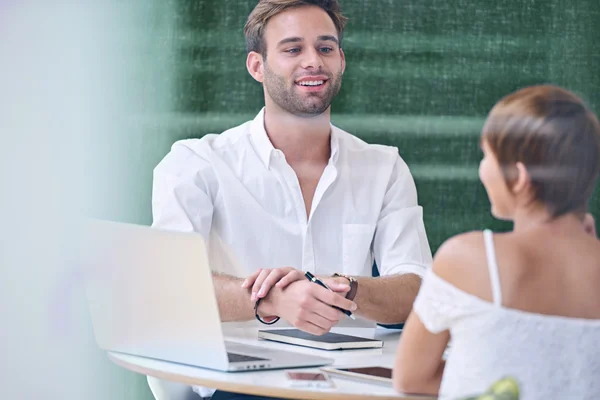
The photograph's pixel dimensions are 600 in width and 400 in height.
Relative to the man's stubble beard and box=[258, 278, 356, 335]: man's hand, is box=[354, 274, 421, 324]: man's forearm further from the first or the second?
the man's stubble beard

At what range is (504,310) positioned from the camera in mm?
1105

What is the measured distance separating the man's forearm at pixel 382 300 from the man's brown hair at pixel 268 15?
827mm

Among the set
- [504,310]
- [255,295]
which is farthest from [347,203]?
[504,310]

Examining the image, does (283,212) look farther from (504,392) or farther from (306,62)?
(504,392)

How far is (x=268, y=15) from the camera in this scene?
2.45 meters

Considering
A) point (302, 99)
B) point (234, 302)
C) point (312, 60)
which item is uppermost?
point (312, 60)

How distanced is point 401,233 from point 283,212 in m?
0.31

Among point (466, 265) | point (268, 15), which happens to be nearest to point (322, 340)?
point (466, 265)

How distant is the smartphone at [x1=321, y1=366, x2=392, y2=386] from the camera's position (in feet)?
4.15

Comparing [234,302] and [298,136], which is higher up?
[298,136]

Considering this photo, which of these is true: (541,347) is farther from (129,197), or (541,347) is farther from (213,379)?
(129,197)

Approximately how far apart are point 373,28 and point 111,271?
1.51 metres

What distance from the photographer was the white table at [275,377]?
3.92 feet

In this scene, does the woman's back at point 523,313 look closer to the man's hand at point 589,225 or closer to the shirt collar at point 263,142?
the man's hand at point 589,225
